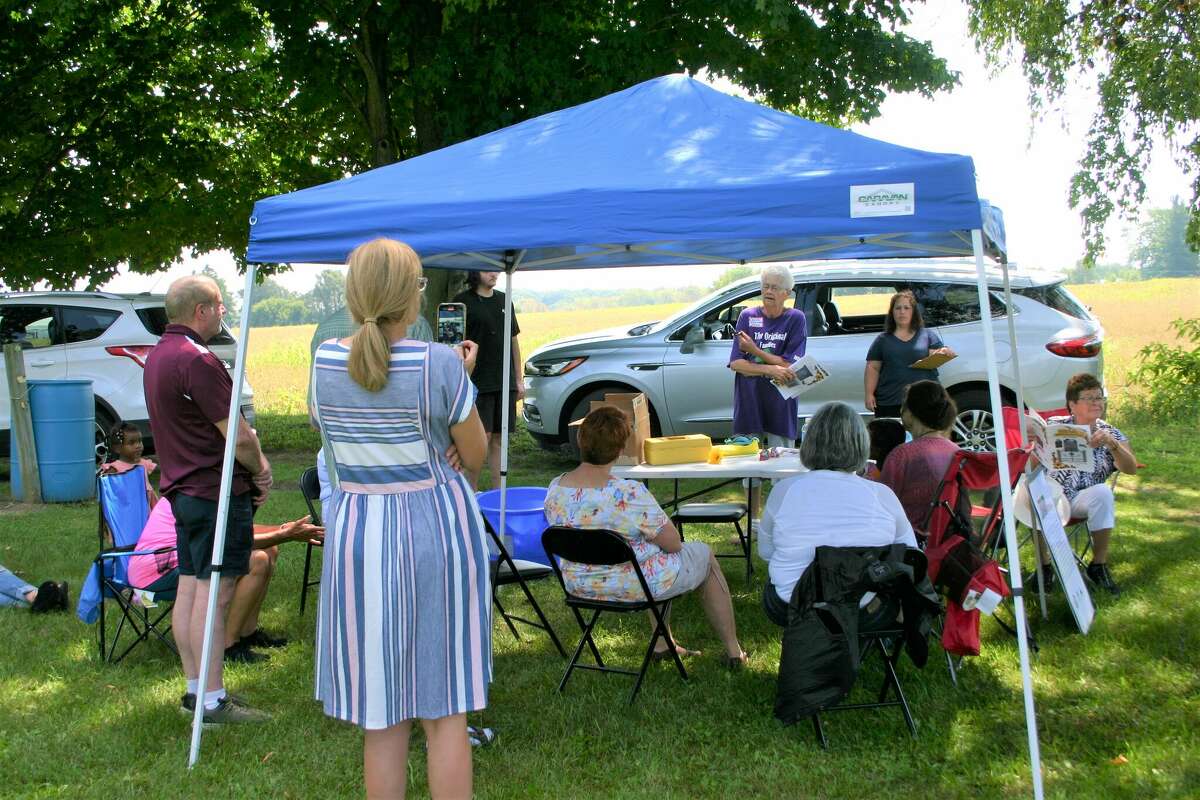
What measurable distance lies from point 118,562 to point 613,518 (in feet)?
7.18

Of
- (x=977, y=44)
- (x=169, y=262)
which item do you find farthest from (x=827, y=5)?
(x=169, y=262)

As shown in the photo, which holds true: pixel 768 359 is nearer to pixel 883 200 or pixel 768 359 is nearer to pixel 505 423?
pixel 505 423

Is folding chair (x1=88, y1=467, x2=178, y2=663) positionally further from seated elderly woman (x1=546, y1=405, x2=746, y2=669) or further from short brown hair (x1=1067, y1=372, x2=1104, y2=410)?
short brown hair (x1=1067, y1=372, x2=1104, y2=410)

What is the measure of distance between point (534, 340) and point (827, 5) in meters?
22.6

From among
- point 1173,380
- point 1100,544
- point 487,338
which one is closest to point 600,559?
point 1100,544

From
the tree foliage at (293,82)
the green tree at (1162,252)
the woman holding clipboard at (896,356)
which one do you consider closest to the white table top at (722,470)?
the woman holding clipboard at (896,356)

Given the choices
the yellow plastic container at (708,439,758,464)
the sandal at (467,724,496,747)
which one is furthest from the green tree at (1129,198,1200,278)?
the sandal at (467,724,496,747)

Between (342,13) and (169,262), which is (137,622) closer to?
(342,13)

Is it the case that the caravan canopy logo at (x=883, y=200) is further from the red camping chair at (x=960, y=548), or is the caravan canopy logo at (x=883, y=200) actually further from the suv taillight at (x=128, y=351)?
the suv taillight at (x=128, y=351)

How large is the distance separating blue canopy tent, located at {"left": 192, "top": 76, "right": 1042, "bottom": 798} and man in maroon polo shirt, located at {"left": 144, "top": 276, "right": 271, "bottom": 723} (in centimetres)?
15

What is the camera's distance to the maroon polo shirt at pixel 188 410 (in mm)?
3705

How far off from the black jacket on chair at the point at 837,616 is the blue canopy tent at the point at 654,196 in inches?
14.8

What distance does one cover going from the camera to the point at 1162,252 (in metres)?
77.6

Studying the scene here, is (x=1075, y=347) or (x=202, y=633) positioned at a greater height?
(x=1075, y=347)
